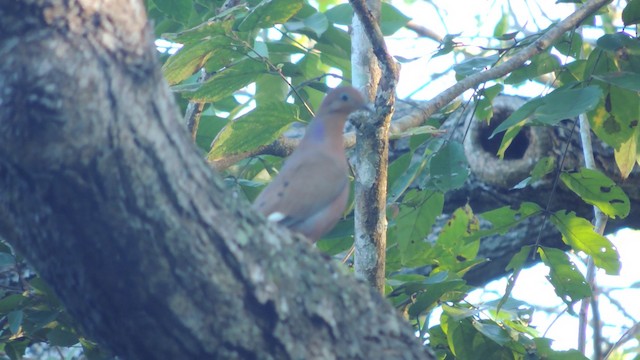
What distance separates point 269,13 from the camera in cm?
378

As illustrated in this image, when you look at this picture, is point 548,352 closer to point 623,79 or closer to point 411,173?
point 411,173

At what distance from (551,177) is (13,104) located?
3.72 meters

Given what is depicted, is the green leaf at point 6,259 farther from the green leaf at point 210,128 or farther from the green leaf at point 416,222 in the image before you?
the green leaf at point 416,222

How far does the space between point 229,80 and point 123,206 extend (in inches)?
73.2

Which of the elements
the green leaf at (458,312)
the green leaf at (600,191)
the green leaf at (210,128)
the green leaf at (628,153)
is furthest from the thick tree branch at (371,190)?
the green leaf at (210,128)

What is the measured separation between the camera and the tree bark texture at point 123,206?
6.92ft

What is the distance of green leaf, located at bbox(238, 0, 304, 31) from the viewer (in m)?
3.74

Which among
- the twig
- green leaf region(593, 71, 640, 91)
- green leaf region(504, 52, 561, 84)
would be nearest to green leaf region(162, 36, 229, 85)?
the twig

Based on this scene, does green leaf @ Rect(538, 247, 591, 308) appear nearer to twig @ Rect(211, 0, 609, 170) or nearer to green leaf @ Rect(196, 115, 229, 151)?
twig @ Rect(211, 0, 609, 170)

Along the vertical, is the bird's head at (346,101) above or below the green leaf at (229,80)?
below

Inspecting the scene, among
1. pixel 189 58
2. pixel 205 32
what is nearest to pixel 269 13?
pixel 205 32

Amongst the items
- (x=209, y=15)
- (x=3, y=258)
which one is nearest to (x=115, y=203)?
(x=3, y=258)

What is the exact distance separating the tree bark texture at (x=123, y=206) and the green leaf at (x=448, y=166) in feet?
4.55

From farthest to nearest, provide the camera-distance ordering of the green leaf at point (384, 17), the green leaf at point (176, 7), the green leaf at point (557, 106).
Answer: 1. the green leaf at point (384, 17)
2. the green leaf at point (176, 7)
3. the green leaf at point (557, 106)
